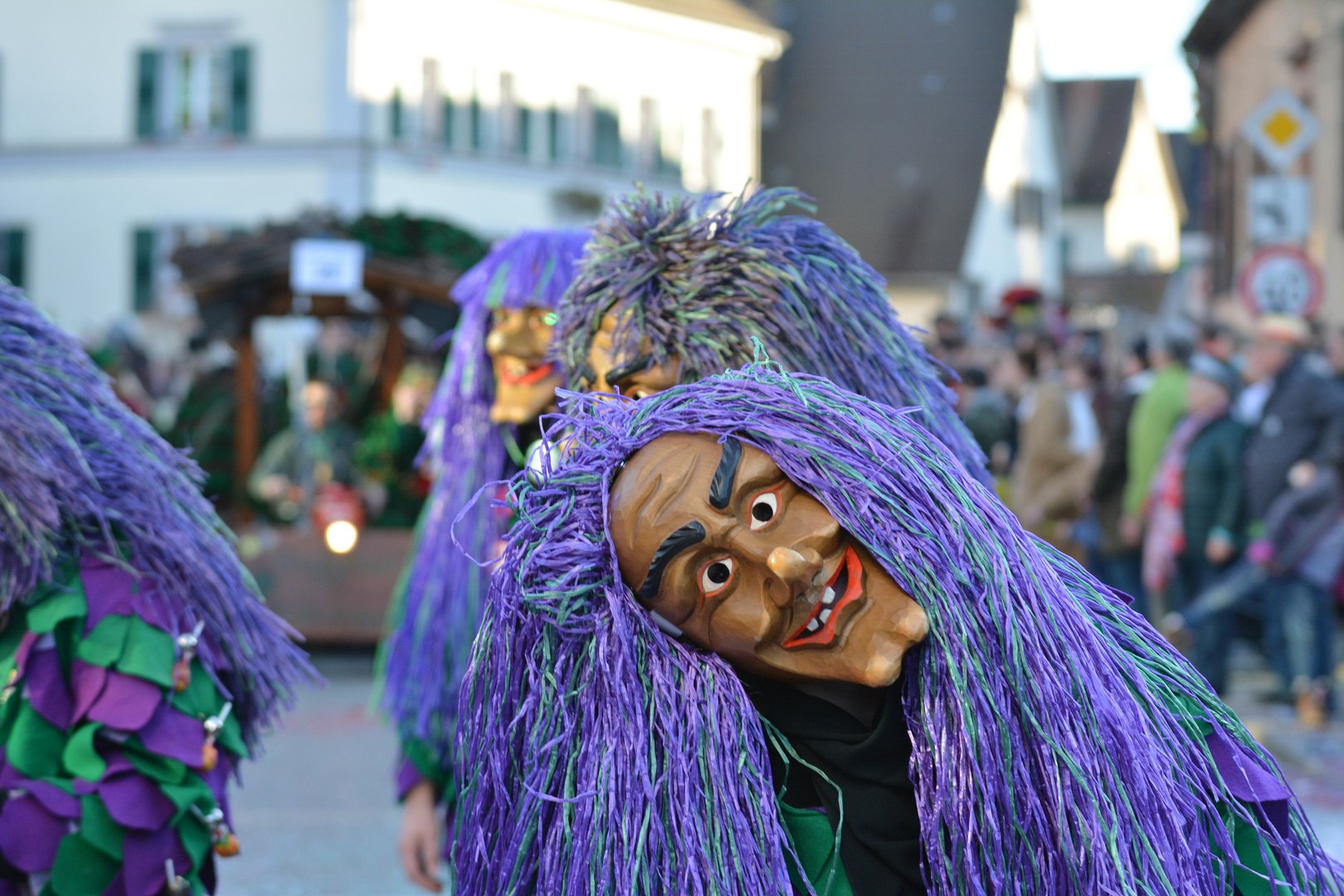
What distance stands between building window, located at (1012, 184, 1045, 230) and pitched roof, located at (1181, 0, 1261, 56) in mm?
12964

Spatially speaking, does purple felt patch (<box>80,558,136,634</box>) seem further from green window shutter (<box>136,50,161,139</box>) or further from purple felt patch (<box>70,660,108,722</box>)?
green window shutter (<box>136,50,161,139</box>)

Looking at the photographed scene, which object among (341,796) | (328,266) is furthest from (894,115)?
(341,796)

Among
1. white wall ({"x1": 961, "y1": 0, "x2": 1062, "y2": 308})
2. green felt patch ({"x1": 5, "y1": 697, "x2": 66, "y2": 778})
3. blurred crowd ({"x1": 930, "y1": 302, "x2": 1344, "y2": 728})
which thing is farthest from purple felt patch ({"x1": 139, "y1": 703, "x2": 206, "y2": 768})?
white wall ({"x1": 961, "y1": 0, "x2": 1062, "y2": 308})

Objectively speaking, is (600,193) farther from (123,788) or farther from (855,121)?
(123,788)

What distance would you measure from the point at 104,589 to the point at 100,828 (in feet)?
1.02

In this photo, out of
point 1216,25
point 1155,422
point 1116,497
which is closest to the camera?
point 1155,422

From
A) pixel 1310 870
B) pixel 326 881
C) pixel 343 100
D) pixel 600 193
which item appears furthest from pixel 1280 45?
pixel 1310 870

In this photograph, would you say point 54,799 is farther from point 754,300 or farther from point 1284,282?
point 1284,282

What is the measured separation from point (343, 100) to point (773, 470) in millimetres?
21406

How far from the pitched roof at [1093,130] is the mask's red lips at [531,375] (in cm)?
4605

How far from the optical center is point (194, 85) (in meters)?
22.1

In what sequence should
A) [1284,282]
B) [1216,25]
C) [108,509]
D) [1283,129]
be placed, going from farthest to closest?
[1216,25]
[1283,129]
[1284,282]
[108,509]

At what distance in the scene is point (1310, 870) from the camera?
1390 millimetres

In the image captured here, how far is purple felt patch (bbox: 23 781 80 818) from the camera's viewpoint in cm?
179
